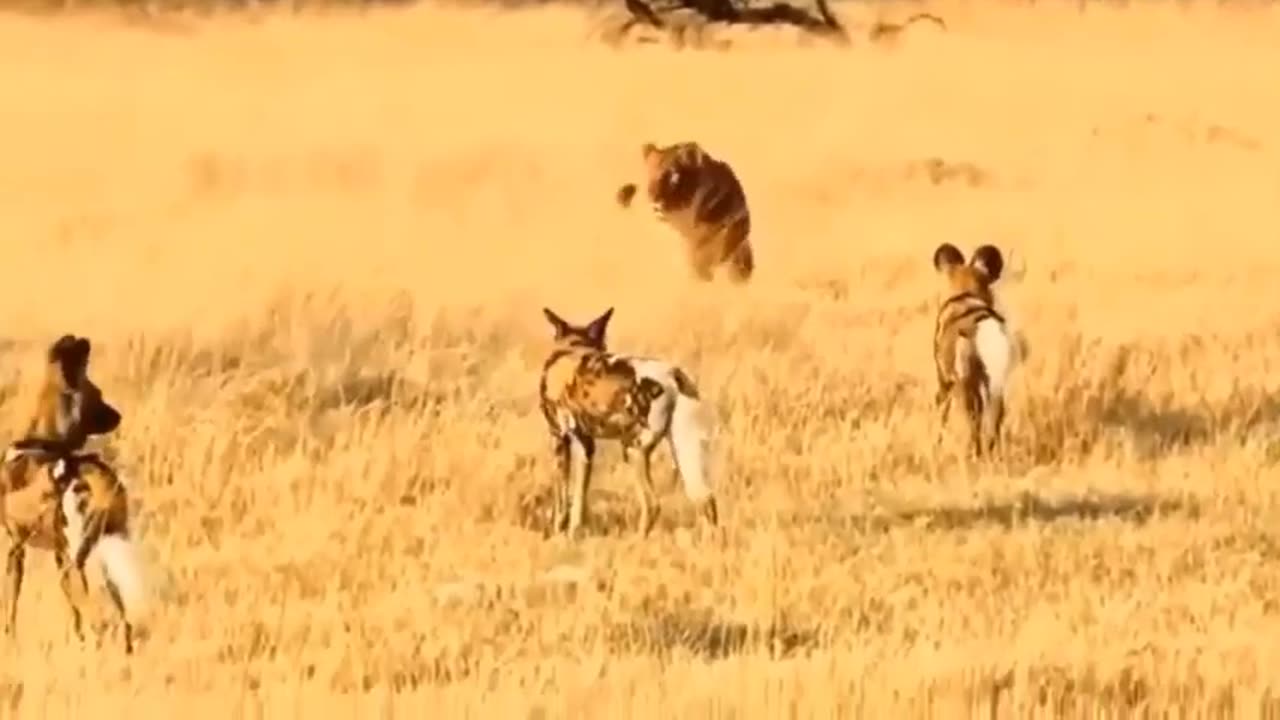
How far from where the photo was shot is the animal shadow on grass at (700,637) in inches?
80.5

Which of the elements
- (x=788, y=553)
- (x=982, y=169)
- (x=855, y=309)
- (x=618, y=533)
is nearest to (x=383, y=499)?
(x=618, y=533)

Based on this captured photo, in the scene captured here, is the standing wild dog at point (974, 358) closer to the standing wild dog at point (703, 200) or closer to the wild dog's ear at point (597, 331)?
the standing wild dog at point (703, 200)

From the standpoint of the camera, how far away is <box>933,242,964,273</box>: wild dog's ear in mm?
2488

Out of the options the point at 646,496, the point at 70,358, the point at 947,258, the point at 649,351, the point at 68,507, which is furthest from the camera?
the point at 947,258

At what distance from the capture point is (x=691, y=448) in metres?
2.25

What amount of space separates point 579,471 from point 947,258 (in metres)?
0.49

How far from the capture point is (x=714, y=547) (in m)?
2.20

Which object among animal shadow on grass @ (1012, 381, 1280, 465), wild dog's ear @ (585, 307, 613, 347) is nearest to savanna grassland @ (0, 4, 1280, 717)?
animal shadow on grass @ (1012, 381, 1280, 465)

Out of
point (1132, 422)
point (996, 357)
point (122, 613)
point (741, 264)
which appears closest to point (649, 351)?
point (741, 264)

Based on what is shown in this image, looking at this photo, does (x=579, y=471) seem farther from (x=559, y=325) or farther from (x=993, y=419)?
(x=993, y=419)

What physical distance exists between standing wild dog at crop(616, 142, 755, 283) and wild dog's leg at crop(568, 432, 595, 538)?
1.06ft

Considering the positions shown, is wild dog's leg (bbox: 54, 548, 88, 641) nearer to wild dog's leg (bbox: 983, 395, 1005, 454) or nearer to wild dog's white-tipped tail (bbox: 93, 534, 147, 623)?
wild dog's white-tipped tail (bbox: 93, 534, 147, 623)

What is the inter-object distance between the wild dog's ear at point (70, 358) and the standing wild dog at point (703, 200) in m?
0.64

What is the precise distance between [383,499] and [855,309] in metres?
0.56
